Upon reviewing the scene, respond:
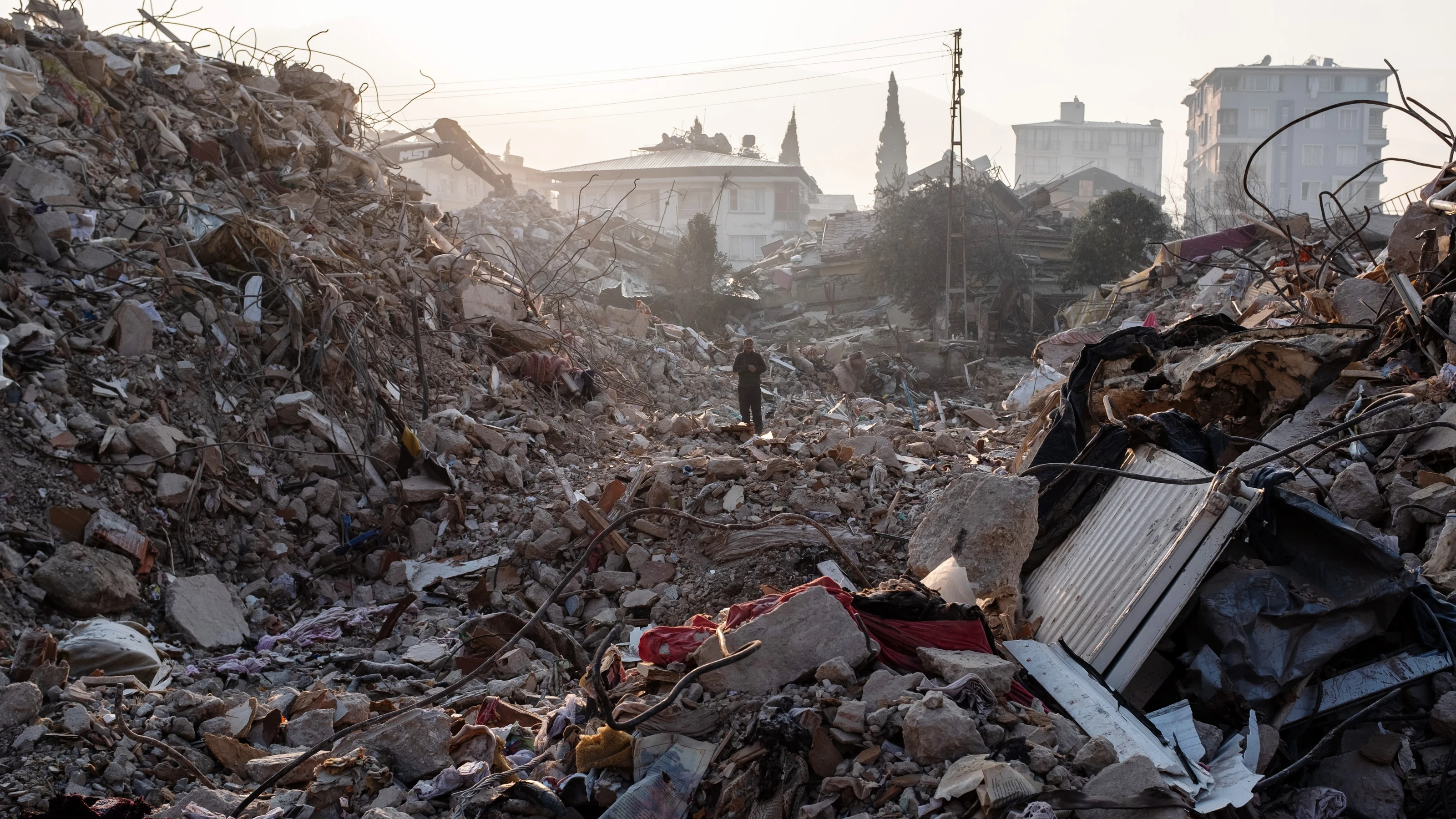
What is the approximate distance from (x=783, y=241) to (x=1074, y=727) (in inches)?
1445

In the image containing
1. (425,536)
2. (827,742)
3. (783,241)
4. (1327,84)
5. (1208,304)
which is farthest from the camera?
(1327,84)

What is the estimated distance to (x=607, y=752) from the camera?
3.01m

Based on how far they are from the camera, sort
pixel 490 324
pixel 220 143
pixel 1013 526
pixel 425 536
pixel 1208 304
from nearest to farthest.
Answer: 1. pixel 1013 526
2. pixel 425 536
3. pixel 220 143
4. pixel 490 324
5. pixel 1208 304

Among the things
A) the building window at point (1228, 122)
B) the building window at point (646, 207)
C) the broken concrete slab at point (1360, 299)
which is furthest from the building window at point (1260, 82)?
the broken concrete slab at point (1360, 299)

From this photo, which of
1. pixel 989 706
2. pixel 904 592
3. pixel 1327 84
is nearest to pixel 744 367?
pixel 904 592

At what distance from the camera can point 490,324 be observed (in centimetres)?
1027

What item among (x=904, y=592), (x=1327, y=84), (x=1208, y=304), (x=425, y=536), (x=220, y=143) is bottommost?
(x=425, y=536)

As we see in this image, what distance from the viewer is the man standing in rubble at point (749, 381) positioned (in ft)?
32.0

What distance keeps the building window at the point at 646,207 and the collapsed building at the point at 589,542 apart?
88.7 feet

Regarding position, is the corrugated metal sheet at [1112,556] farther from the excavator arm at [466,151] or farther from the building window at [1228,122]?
the building window at [1228,122]

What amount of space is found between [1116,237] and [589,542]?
68.8 feet

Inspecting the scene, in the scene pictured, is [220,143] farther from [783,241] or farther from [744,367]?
[783,241]

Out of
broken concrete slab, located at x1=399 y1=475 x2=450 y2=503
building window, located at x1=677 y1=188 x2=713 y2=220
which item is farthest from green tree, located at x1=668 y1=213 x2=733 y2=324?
broken concrete slab, located at x1=399 y1=475 x2=450 y2=503

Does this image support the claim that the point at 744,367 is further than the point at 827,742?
Yes
